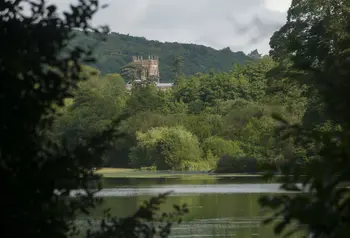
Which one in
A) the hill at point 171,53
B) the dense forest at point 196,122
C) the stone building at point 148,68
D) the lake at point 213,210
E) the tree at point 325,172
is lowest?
the lake at point 213,210

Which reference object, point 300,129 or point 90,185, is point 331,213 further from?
point 90,185

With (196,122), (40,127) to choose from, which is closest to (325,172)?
(40,127)

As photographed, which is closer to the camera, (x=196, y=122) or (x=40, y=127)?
(x=40, y=127)

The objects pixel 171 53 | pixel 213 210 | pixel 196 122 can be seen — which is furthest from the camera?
pixel 171 53

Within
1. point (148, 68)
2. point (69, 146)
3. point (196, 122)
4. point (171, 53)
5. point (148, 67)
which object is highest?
point (171, 53)

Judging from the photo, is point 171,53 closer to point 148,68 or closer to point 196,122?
point 148,68

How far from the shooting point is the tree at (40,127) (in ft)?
11.1

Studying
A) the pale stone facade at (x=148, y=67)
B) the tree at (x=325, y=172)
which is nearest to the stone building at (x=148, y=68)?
the pale stone facade at (x=148, y=67)

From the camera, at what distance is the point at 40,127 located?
372cm

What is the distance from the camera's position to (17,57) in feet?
10.4

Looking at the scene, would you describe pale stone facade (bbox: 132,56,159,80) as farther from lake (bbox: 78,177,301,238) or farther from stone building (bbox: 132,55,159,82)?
lake (bbox: 78,177,301,238)

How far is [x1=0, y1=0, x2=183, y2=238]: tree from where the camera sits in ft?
11.1

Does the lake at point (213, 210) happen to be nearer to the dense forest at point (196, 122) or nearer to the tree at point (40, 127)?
the tree at point (40, 127)

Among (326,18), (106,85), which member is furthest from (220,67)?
(326,18)
